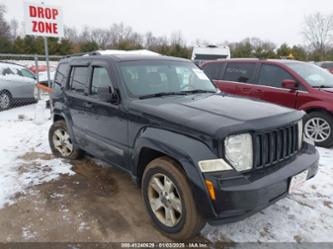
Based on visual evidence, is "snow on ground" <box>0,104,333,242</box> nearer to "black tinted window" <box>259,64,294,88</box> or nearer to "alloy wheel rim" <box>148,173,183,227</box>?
"alloy wheel rim" <box>148,173,183,227</box>

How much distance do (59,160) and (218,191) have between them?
3.52 metres

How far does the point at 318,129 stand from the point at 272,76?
1529 mm

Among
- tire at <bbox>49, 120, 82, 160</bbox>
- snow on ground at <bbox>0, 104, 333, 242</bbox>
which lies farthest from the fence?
tire at <bbox>49, 120, 82, 160</bbox>

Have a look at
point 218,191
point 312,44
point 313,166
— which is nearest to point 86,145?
point 218,191

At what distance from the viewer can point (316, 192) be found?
3748 millimetres

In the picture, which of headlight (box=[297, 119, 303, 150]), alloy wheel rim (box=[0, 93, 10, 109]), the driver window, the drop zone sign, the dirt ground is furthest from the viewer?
alloy wheel rim (box=[0, 93, 10, 109])

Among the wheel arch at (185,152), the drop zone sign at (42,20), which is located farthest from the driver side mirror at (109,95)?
the drop zone sign at (42,20)

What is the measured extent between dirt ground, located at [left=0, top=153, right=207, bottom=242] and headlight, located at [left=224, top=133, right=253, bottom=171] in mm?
964

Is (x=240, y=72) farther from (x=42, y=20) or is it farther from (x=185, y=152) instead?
(x=42, y=20)

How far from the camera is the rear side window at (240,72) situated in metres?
6.60

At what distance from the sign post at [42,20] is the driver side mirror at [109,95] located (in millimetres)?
5263

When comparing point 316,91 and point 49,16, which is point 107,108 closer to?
point 316,91

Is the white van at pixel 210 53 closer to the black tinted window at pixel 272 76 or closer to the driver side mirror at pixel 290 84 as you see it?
the black tinted window at pixel 272 76

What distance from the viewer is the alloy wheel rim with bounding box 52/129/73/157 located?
191 inches
